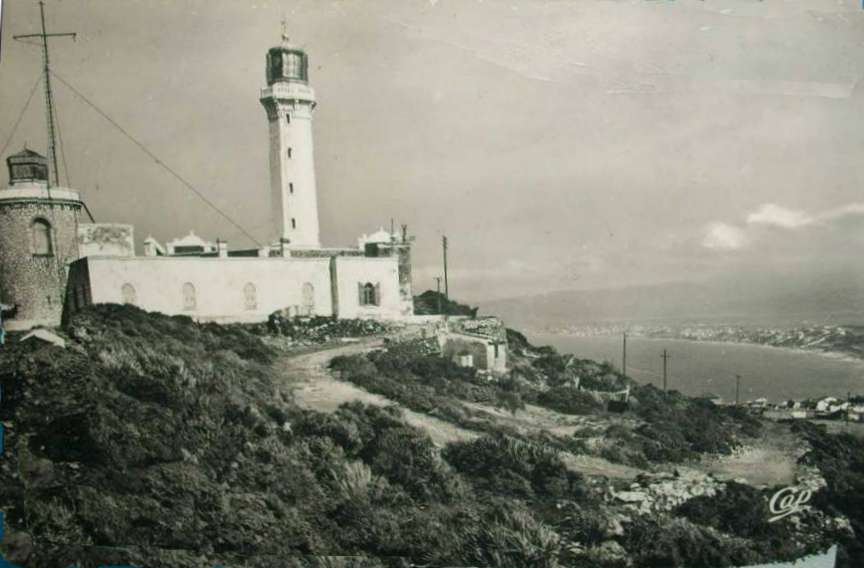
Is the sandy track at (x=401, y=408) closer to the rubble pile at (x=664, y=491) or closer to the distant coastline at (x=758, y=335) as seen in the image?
the rubble pile at (x=664, y=491)

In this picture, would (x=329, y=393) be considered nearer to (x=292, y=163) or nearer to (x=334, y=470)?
(x=334, y=470)

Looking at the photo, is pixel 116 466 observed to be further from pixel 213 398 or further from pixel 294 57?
pixel 294 57

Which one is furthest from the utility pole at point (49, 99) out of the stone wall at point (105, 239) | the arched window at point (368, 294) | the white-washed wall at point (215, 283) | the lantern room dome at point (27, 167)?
the arched window at point (368, 294)

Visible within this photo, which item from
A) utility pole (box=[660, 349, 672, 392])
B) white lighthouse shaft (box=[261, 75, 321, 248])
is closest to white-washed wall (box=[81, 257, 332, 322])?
white lighthouse shaft (box=[261, 75, 321, 248])

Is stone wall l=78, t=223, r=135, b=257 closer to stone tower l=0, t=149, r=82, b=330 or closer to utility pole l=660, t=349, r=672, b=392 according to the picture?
stone tower l=0, t=149, r=82, b=330

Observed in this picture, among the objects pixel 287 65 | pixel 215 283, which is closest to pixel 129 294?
pixel 215 283

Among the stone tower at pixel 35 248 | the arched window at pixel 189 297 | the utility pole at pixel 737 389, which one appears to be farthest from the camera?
the utility pole at pixel 737 389
